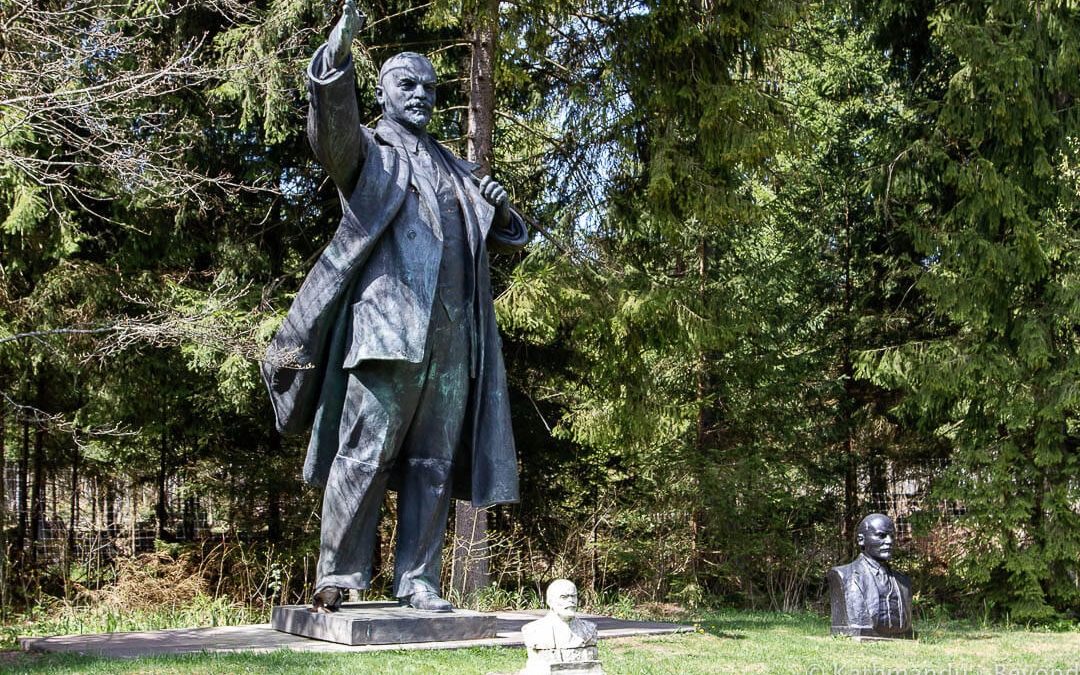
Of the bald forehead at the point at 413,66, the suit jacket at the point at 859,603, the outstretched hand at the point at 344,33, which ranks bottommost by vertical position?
the suit jacket at the point at 859,603

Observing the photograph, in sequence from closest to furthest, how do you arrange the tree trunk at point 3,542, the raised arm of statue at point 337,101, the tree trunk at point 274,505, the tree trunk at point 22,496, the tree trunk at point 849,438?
the raised arm of statue at point 337,101 < the tree trunk at point 3,542 < the tree trunk at point 274,505 < the tree trunk at point 22,496 < the tree trunk at point 849,438

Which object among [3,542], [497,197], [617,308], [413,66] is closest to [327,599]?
[497,197]

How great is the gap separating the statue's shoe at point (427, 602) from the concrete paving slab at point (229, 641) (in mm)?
208

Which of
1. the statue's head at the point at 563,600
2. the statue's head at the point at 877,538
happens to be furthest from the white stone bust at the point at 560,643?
the statue's head at the point at 877,538

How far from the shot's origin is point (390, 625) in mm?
4855

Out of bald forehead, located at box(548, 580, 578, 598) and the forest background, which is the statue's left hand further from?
the forest background

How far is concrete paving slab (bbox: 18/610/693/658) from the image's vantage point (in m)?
4.98

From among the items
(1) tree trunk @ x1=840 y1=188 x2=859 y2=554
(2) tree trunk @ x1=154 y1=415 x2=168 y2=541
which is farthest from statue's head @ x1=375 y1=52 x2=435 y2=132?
(1) tree trunk @ x1=840 y1=188 x2=859 y2=554

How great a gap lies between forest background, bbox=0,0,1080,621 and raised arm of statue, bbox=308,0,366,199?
111 inches

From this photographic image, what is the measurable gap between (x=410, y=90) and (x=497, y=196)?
70 cm

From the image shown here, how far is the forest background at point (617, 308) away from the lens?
1034cm

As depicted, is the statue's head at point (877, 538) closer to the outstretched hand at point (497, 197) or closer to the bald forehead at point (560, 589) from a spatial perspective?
→ the outstretched hand at point (497, 197)

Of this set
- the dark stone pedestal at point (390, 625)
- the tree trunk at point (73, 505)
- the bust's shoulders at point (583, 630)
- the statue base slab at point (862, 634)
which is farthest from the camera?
the tree trunk at point (73, 505)

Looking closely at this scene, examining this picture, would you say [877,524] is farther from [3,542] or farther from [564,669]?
[3,542]
